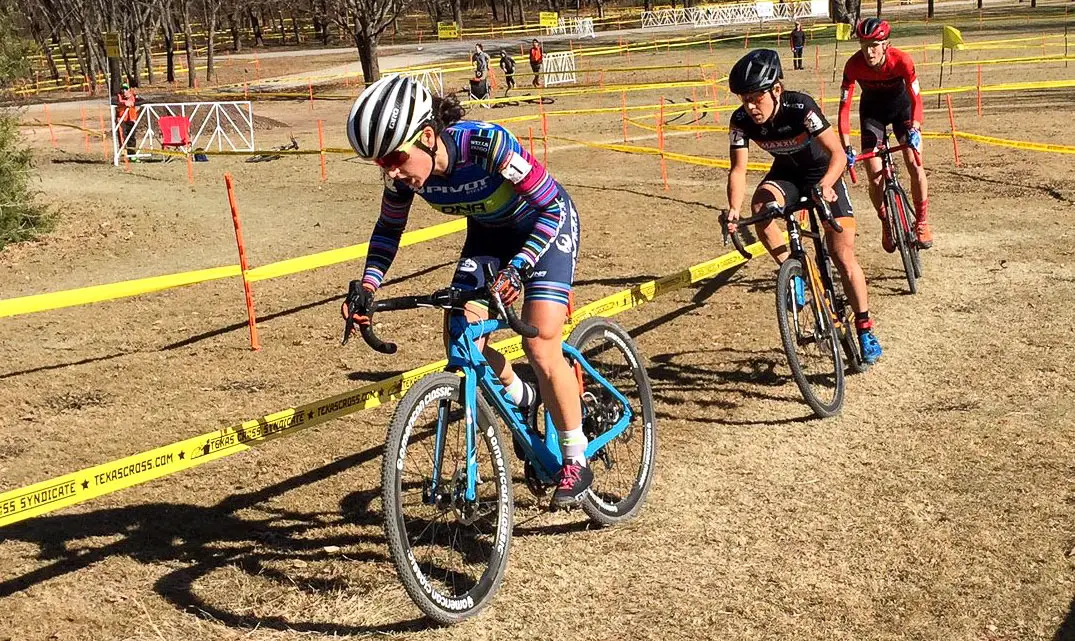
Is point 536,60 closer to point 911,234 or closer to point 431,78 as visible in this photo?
point 431,78

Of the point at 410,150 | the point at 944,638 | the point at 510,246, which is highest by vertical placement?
the point at 410,150

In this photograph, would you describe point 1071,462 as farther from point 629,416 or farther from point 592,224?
point 592,224

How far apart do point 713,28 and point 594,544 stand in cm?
7821

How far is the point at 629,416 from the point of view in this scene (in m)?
5.95

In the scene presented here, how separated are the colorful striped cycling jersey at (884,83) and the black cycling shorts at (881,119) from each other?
2 centimetres

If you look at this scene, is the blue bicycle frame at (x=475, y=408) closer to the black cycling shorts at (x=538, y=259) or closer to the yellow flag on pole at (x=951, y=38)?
the black cycling shorts at (x=538, y=259)

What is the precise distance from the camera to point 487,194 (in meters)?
5.00

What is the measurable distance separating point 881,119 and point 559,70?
130ft

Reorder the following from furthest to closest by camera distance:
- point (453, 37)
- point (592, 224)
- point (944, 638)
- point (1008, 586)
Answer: point (453, 37)
point (592, 224)
point (1008, 586)
point (944, 638)

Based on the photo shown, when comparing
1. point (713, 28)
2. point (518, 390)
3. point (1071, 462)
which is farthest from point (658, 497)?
point (713, 28)

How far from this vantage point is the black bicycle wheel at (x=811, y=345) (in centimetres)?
688

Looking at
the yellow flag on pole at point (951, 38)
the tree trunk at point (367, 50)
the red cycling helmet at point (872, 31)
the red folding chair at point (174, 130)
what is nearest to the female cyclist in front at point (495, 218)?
the red cycling helmet at point (872, 31)

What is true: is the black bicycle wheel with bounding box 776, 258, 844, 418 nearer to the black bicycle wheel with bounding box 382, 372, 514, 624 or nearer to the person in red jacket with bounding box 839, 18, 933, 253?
the black bicycle wheel with bounding box 382, 372, 514, 624

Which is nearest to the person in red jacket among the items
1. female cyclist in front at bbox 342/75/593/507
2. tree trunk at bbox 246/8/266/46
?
female cyclist in front at bbox 342/75/593/507
